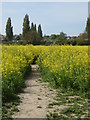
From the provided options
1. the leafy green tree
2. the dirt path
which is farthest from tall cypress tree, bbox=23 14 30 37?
the dirt path

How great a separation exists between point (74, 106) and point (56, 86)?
2227mm

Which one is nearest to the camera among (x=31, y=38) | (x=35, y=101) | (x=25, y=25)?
(x=35, y=101)

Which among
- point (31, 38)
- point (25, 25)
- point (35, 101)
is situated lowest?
point (35, 101)

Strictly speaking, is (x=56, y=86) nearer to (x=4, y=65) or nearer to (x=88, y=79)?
(x=88, y=79)

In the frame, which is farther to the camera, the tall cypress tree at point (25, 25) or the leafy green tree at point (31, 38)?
the tall cypress tree at point (25, 25)

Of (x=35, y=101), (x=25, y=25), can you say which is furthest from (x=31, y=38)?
(x=35, y=101)

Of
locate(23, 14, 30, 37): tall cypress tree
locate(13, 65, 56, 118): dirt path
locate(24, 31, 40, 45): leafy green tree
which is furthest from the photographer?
locate(23, 14, 30, 37): tall cypress tree

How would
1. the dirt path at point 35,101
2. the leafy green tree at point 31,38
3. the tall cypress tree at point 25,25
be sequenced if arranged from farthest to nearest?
the tall cypress tree at point 25,25 → the leafy green tree at point 31,38 → the dirt path at point 35,101

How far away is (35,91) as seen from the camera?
6.91 m

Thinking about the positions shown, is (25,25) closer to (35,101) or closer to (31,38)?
(31,38)

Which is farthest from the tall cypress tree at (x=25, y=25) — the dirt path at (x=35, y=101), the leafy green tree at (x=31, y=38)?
the dirt path at (x=35, y=101)

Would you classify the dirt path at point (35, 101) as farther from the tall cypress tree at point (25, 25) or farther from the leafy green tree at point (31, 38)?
the tall cypress tree at point (25, 25)

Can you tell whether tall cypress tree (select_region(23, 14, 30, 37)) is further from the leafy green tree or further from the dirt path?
the dirt path

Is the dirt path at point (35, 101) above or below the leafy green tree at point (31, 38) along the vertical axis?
below
